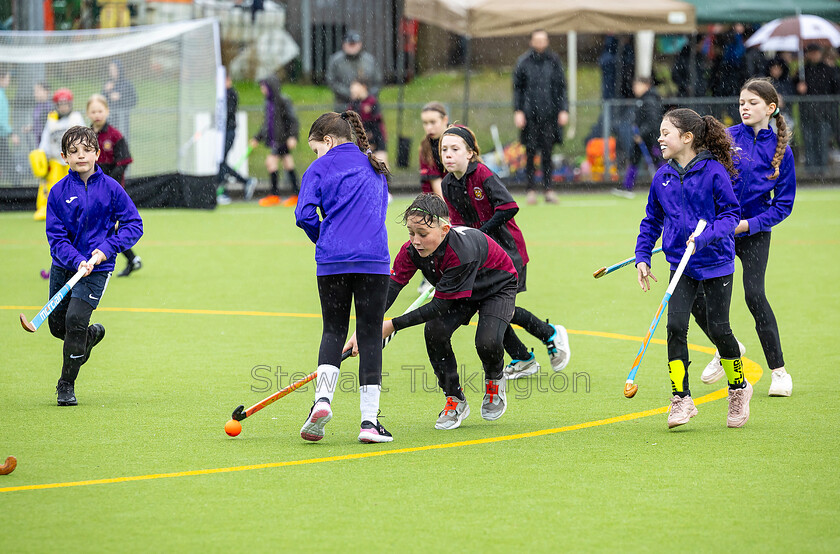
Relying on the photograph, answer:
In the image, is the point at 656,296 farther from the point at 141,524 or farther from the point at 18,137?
the point at 18,137

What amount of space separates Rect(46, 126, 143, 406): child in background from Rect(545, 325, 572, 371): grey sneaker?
8.96 ft

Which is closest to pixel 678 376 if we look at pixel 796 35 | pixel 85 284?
pixel 85 284

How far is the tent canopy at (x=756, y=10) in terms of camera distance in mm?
22797

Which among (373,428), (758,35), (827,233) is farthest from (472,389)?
(758,35)

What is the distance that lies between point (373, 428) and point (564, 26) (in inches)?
650

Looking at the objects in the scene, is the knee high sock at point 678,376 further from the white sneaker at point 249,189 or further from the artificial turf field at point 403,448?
the white sneaker at point 249,189

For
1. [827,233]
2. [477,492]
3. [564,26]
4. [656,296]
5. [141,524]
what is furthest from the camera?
[564,26]

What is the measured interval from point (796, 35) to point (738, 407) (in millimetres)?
17334

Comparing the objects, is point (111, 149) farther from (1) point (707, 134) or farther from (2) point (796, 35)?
(2) point (796, 35)

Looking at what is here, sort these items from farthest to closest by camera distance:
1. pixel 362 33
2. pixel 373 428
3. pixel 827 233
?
1. pixel 362 33
2. pixel 827 233
3. pixel 373 428

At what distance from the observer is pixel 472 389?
23.9ft

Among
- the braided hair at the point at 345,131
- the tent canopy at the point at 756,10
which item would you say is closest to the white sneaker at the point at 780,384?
the braided hair at the point at 345,131

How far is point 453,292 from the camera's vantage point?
6.09 m

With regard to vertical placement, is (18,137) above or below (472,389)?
above
